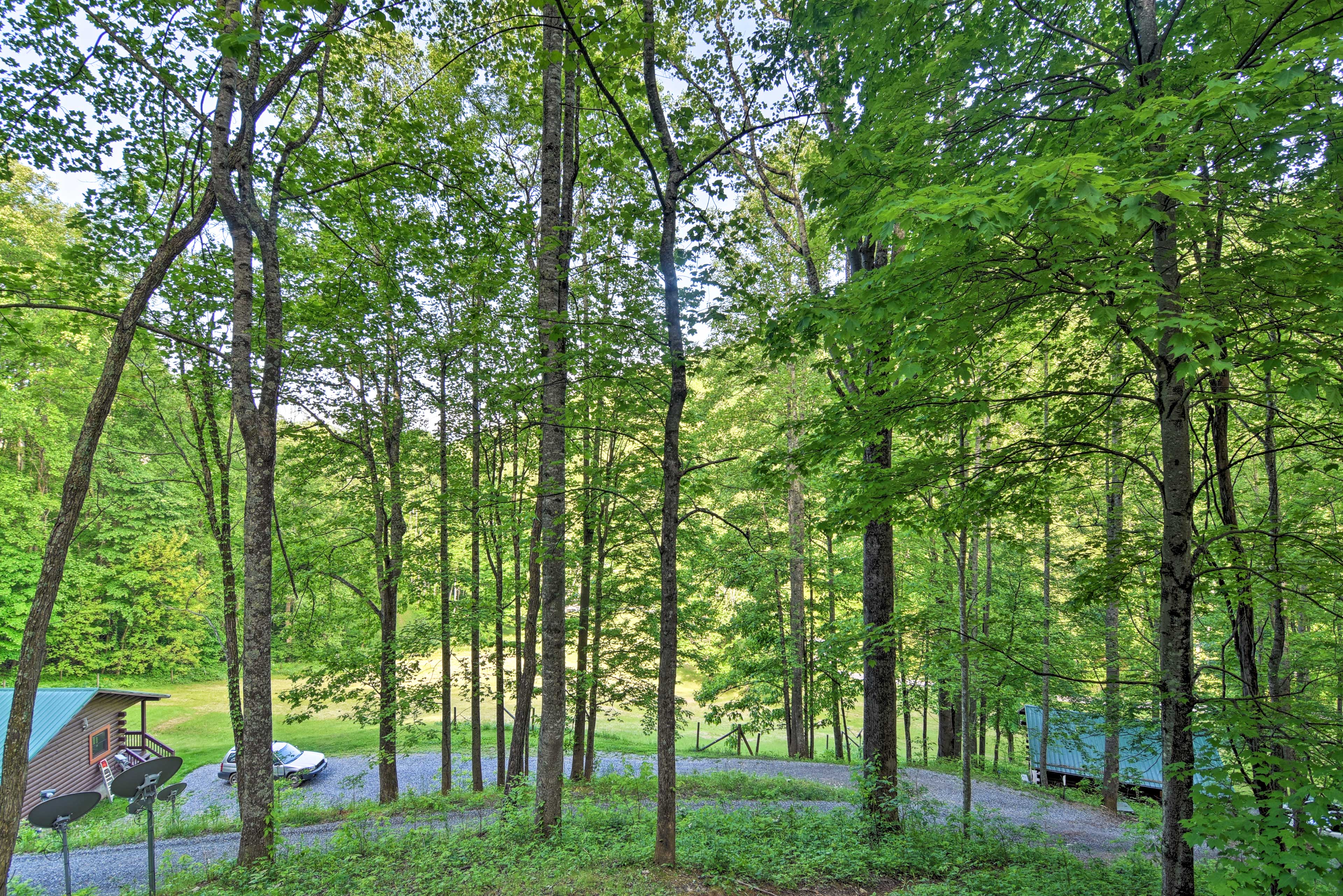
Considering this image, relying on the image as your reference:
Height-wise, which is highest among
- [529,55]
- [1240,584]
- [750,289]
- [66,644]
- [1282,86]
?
[529,55]

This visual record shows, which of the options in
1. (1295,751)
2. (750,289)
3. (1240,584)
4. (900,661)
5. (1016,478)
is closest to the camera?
(1295,751)

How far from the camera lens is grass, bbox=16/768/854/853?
9.29 meters

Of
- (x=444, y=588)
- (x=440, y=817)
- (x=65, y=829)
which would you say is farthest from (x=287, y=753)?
(x=65, y=829)

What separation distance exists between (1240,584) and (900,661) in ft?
48.4

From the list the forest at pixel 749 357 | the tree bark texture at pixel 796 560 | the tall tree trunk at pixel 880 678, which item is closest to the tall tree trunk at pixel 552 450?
the forest at pixel 749 357

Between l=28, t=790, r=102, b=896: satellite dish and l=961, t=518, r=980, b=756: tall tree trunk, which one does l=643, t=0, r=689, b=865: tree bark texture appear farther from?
l=28, t=790, r=102, b=896: satellite dish

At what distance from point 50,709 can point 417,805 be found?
10972 mm

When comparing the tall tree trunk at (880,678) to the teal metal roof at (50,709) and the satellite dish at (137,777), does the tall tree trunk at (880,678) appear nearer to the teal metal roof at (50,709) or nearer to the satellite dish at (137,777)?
the satellite dish at (137,777)

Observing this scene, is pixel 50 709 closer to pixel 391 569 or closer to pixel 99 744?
pixel 99 744

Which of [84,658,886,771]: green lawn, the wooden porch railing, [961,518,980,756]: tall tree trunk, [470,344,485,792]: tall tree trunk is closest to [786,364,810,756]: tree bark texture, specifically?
[961,518,980,756]: tall tree trunk

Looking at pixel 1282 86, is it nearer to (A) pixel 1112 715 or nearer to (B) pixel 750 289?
(B) pixel 750 289

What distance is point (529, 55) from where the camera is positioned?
Result: 28.0ft

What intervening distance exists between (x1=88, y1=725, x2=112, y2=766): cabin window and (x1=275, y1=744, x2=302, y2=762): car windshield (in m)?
4.96

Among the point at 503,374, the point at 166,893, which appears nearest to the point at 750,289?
the point at 503,374
